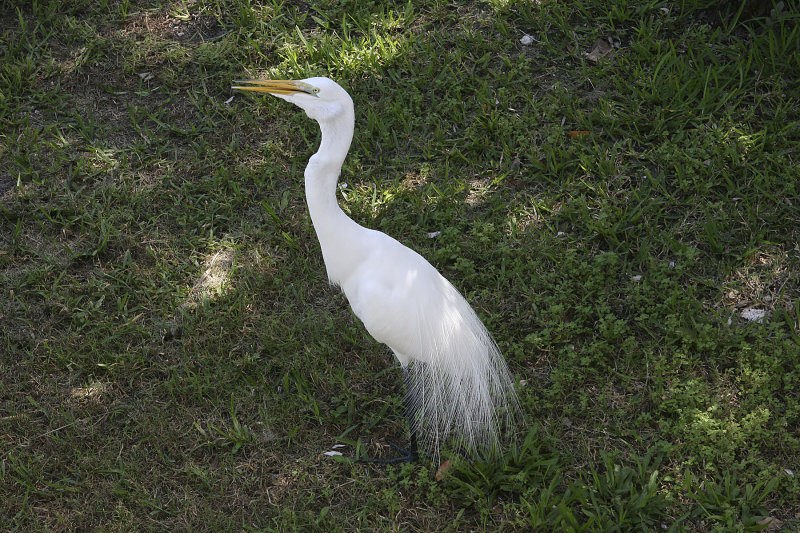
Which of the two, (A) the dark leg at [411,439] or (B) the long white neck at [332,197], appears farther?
(A) the dark leg at [411,439]

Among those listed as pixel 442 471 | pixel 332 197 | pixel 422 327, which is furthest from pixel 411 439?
pixel 332 197

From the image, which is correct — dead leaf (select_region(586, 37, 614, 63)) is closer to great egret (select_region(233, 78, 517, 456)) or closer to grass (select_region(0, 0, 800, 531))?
grass (select_region(0, 0, 800, 531))

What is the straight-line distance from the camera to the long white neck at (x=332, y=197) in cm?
265

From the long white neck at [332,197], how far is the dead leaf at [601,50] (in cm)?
235

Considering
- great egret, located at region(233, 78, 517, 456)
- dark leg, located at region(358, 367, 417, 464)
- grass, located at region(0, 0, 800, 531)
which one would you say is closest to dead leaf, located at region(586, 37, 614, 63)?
grass, located at region(0, 0, 800, 531)

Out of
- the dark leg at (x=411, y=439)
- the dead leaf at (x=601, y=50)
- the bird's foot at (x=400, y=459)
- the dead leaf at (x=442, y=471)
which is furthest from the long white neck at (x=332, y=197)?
the dead leaf at (x=601, y=50)

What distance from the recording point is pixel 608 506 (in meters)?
2.83

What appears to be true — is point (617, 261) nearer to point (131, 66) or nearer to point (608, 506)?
point (608, 506)

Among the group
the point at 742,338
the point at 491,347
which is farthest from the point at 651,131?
the point at 491,347

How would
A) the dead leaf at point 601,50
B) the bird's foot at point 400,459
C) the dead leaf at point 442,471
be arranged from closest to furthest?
the dead leaf at point 442,471 → the bird's foot at point 400,459 → the dead leaf at point 601,50

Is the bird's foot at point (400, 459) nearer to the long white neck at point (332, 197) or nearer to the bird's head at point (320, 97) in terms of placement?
the long white neck at point (332, 197)

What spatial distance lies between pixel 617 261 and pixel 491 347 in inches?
35.7

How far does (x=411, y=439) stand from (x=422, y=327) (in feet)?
1.84

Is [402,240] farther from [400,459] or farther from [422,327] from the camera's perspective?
[400,459]
